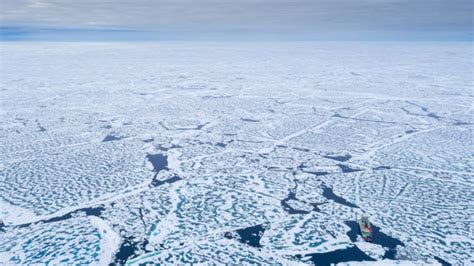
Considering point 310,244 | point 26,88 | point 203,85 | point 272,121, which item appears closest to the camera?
point 310,244

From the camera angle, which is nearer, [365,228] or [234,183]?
[365,228]

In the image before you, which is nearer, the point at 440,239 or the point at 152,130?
the point at 440,239

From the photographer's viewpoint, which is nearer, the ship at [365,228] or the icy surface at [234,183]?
the icy surface at [234,183]

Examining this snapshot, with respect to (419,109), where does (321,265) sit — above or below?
below

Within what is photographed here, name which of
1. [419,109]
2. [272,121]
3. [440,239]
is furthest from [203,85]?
[440,239]

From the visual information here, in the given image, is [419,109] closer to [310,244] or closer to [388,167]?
[388,167]
